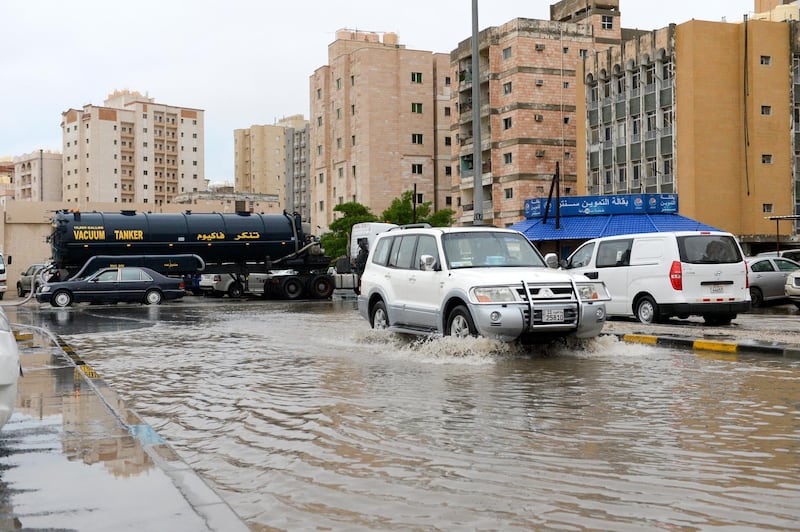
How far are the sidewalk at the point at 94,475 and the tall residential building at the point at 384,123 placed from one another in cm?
8175

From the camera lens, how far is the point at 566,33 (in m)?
71.2

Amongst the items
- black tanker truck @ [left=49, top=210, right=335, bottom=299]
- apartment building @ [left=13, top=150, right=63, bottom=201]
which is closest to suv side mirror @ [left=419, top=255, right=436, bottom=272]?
black tanker truck @ [left=49, top=210, right=335, bottom=299]

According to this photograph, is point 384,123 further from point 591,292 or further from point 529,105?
point 591,292

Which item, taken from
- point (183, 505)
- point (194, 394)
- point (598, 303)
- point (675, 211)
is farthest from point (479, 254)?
point (675, 211)

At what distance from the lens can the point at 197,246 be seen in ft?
125

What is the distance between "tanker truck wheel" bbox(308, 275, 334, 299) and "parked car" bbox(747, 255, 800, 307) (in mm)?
17354

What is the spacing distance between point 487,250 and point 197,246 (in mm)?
26234

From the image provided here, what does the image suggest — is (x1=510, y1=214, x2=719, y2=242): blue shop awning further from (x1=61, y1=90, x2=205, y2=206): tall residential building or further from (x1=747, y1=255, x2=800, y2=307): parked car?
(x1=61, y1=90, x2=205, y2=206): tall residential building

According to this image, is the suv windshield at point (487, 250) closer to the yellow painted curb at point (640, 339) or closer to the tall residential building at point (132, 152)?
the yellow painted curb at point (640, 339)

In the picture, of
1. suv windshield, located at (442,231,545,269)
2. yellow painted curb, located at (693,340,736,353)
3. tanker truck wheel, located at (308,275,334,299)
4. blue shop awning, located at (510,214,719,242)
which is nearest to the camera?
yellow painted curb, located at (693,340,736,353)

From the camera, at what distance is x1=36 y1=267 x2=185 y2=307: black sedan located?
31.5 m

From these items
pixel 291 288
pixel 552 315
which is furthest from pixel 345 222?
pixel 552 315

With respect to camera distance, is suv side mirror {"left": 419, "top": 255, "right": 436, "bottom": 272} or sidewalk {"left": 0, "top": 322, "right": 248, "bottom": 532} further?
suv side mirror {"left": 419, "top": 255, "right": 436, "bottom": 272}

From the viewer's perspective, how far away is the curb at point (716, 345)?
41.1 feet
